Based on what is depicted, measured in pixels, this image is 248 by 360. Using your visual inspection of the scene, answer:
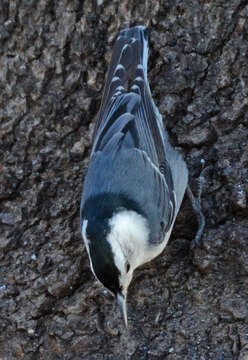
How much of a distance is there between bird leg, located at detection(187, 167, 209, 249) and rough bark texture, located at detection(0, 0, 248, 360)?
40 mm

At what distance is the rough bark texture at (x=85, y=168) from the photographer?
270cm

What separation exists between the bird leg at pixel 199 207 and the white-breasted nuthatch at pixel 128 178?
105 mm

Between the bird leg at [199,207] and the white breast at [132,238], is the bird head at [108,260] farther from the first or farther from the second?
the bird leg at [199,207]

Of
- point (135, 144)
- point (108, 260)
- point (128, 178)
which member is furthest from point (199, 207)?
point (108, 260)

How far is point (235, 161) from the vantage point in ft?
9.50

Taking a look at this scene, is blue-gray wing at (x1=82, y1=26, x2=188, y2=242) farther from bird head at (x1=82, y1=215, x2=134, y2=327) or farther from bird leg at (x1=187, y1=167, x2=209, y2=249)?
bird head at (x1=82, y1=215, x2=134, y2=327)

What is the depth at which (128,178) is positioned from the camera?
2.89m

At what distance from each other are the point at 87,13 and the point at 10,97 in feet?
2.09

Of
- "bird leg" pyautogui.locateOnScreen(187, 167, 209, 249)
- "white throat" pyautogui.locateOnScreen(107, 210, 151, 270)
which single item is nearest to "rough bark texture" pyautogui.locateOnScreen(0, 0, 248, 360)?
"bird leg" pyautogui.locateOnScreen(187, 167, 209, 249)

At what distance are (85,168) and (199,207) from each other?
662 mm

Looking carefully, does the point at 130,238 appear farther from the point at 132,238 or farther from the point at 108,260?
the point at 108,260

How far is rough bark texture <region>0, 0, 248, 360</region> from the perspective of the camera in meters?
2.70

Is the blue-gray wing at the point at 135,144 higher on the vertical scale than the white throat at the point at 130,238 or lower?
higher

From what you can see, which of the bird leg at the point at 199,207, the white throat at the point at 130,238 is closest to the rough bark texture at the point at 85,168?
the bird leg at the point at 199,207
